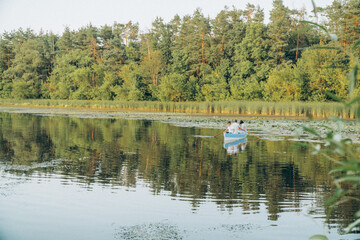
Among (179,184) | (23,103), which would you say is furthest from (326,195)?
(23,103)

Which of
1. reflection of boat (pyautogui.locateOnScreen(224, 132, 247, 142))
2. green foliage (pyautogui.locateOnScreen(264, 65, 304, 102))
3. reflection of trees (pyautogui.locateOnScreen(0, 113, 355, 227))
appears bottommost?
reflection of trees (pyautogui.locateOnScreen(0, 113, 355, 227))

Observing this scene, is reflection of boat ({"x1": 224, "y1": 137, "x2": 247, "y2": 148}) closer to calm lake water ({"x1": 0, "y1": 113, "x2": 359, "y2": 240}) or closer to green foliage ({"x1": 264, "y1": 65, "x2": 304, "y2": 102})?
calm lake water ({"x1": 0, "y1": 113, "x2": 359, "y2": 240})

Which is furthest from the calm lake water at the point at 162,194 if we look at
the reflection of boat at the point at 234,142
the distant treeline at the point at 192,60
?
the distant treeline at the point at 192,60

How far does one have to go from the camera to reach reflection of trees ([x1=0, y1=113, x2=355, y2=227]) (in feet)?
36.5

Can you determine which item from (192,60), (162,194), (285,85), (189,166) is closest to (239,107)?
(285,85)

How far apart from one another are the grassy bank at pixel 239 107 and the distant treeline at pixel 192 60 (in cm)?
592

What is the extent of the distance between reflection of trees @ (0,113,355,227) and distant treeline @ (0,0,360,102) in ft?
110

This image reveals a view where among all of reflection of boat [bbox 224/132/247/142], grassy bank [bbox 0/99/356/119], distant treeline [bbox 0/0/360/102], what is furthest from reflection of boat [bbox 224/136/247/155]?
distant treeline [bbox 0/0/360/102]

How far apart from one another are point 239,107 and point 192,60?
87.5ft

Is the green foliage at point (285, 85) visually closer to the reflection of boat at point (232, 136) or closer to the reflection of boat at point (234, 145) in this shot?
the reflection of boat at point (234, 145)

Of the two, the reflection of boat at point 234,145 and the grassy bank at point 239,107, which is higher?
the grassy bank at point 239,107

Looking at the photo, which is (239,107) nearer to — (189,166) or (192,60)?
(192,60)

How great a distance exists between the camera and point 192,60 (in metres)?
75.9

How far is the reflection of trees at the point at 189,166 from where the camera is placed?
1112cm
